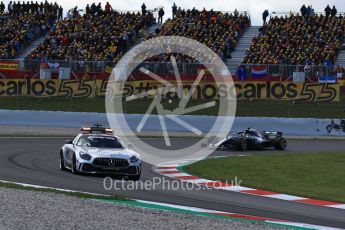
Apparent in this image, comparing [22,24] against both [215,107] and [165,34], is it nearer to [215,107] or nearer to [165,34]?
[165,34]

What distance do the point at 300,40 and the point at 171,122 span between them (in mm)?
9168

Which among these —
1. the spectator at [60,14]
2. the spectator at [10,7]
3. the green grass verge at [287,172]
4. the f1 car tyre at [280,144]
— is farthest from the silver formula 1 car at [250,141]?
the spectator at [10,7]

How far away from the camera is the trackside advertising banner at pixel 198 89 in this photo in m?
34.3

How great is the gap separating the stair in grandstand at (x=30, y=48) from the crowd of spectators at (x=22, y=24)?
0.22 metres

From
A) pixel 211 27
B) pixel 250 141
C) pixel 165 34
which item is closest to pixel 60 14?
pixel 165 34

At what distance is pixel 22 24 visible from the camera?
4947 centimetres

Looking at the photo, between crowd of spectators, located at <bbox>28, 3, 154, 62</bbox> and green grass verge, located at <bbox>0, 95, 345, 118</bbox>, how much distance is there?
633 cm

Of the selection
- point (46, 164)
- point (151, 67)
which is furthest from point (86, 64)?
point (46, 164)

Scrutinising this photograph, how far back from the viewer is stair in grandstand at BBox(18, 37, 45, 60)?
47.2 metres

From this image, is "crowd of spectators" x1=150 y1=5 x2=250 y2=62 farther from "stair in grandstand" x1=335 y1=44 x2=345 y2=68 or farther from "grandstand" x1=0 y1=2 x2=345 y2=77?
"stair in grandstand" x1=335 y1=44 x2=345 y2=68

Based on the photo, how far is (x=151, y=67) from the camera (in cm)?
3669

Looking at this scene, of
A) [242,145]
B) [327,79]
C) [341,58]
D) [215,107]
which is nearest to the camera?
[242,145]

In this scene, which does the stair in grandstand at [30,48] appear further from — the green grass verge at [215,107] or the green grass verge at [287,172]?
the green grass verge at [287,172]

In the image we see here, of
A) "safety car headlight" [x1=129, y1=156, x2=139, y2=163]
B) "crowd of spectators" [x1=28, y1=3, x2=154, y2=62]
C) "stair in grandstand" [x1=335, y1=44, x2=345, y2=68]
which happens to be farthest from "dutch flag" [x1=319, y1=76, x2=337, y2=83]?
"safety car headlight" [x1=129, y1=156, x2=139, y2=163]
